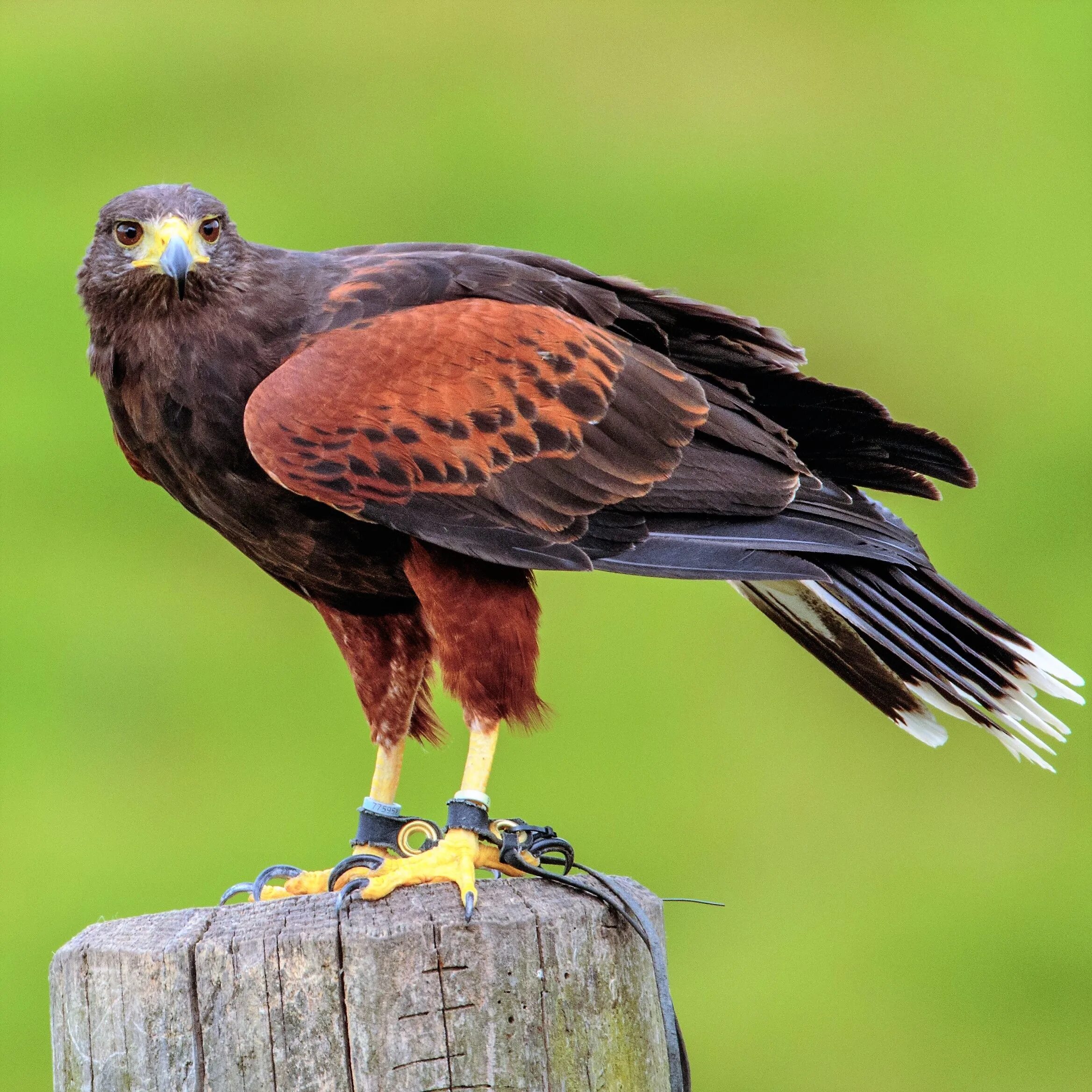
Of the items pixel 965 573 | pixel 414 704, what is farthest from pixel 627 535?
pixel 965 573

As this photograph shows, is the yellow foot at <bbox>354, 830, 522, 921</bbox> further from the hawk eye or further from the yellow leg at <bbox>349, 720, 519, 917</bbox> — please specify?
the hawk eye

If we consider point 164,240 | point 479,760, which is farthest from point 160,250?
point 479,760

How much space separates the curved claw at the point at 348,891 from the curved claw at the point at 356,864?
0.80ft

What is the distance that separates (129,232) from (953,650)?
2.60 meters

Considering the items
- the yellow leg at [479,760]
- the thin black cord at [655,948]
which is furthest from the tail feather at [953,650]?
the thin black cord at [655,948]

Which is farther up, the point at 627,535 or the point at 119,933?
the point at 627,535

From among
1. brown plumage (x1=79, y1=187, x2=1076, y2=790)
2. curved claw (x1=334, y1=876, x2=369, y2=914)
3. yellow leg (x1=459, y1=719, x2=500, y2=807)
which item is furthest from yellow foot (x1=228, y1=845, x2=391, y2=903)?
curved claw (x1=334, y1=876, x2=369, y2=914)

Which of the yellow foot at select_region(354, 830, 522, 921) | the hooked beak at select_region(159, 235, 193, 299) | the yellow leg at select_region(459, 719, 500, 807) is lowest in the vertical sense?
the yellow foot at select_region(354, 830, 522, 921)

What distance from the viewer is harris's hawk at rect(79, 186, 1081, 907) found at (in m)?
3.87

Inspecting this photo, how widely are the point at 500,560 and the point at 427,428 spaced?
16.3 inches

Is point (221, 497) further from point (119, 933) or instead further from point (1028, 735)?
point (1028, 735)

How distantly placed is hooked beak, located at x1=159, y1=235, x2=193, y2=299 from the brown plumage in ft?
0.06

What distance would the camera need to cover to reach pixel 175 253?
3926 mm

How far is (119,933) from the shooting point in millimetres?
2986
